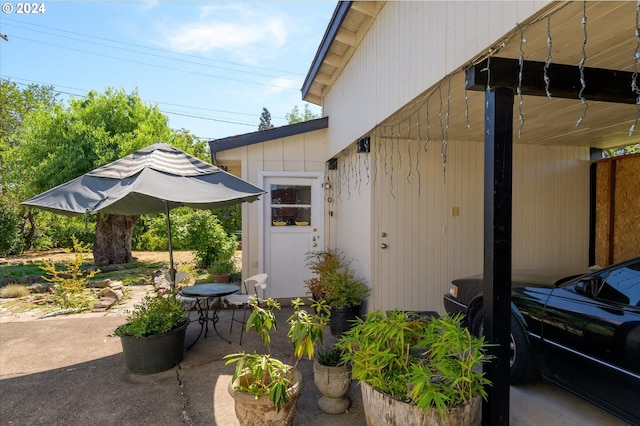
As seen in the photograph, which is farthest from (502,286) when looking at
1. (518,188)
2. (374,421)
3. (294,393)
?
(518,188)

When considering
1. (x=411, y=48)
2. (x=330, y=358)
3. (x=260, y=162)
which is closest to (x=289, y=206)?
(x=260, y=162)

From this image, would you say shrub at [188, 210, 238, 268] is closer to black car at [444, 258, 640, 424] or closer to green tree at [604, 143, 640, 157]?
black car at [444, 258, 640, 424]

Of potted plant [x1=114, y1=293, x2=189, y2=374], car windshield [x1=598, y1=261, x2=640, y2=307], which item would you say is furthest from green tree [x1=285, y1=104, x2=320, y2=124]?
car windshield [x1=598, y1=261, x2=640, y2=307]

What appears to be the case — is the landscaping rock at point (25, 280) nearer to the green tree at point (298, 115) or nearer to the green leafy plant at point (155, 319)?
the green leafy plant at point (155, 319)

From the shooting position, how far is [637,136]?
4598 mm

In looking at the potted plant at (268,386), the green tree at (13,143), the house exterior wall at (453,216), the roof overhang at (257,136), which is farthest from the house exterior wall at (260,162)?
the green tree at (13,143)

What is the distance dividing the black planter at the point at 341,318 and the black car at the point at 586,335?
73.4 inches

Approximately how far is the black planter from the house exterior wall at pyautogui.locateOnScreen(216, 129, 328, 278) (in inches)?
78.9

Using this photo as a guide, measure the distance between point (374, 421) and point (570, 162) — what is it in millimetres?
5150

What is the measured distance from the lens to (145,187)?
3.12m

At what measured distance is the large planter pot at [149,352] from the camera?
3.33m

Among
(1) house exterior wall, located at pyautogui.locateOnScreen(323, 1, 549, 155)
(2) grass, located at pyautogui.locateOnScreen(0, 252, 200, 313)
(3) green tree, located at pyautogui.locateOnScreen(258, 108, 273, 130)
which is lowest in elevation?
(2) grass, located at pyautogui.locateOnScreen(0, 252, 200, 313)

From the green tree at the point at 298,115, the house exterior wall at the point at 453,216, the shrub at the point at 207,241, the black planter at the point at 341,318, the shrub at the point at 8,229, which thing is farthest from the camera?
the green tree at the point at 298,115

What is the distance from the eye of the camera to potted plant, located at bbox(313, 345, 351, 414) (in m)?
2.67
